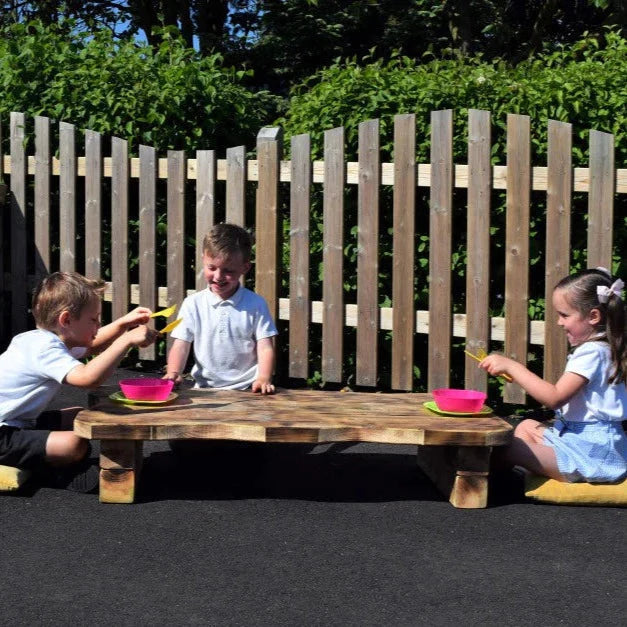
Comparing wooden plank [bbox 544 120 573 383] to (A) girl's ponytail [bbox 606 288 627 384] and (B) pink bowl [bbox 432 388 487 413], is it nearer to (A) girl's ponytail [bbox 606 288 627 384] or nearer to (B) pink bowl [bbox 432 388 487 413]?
(A) girl's ponytail [bbox 606 288 627 384]

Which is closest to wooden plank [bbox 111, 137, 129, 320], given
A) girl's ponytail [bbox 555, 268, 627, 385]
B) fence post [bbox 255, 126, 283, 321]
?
fence post [bbox 255, 126, 283, 321]

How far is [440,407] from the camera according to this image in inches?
190

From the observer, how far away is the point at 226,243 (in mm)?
5344

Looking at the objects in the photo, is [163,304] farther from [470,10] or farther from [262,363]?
[470,10]

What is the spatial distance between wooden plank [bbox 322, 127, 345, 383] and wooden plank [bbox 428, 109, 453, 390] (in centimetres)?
57

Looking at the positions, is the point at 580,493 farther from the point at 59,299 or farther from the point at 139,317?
the point at 59,299

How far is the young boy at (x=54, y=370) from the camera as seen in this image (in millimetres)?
4660

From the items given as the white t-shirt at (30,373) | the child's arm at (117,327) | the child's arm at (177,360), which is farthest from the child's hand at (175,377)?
the white t-shirt at (30,373)

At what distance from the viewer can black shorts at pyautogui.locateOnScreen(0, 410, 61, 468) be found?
473 cm

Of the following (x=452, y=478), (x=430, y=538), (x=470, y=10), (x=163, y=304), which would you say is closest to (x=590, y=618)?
(x=430, y=538)

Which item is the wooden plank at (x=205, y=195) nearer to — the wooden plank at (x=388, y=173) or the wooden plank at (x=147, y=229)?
the wooden plank at (x=388, y=173)

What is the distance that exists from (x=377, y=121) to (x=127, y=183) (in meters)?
1.85

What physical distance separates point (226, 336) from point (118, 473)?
1.11 m

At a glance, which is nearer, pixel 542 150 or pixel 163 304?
pixel 542 150
